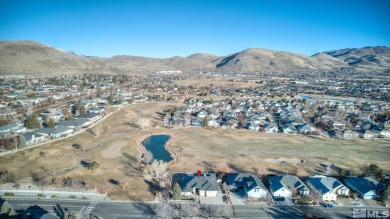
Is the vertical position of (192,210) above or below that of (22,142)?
below

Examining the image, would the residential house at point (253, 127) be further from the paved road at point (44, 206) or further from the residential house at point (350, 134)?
the paved road at point (44, 206)

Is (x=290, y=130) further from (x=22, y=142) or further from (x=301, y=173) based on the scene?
(x=22, y=142)

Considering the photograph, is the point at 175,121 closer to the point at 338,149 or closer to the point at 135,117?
the point at 135,117

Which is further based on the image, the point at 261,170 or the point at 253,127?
the point at 253,127

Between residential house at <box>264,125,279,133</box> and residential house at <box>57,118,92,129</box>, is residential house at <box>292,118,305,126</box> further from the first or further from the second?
residential house at <box>57,118,92,129</box>

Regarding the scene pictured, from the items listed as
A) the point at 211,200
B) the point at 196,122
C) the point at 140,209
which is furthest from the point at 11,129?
the point at 211,200
